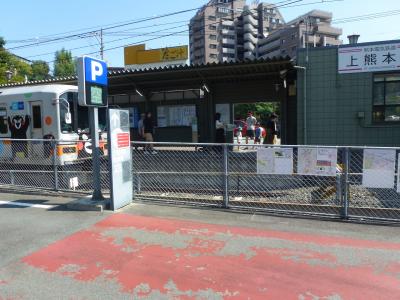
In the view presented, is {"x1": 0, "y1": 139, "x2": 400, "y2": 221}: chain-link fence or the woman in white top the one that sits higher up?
the woman in white top

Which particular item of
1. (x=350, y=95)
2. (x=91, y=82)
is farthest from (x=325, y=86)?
(x=91, y=82)

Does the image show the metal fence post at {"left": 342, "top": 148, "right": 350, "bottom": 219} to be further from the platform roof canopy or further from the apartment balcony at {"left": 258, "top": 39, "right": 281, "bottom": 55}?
the apartment balcony at {"left": 258, "top": 39, "right": 281, "bottom": 55}

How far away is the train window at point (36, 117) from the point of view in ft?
37.0

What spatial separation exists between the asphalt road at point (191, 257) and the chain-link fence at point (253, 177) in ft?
2.57

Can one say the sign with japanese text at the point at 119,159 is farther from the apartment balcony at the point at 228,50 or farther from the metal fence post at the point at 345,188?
the apartment balcony at the point at 228,50

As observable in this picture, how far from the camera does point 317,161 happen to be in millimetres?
6688

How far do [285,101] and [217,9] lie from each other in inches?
3579

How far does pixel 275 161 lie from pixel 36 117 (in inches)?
315

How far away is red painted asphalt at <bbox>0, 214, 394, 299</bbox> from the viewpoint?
3906mm

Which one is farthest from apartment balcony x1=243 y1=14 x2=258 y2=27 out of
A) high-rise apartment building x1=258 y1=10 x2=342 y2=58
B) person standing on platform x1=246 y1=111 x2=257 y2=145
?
person standing on platform x1=246 y1=111 x2=257 y2=145

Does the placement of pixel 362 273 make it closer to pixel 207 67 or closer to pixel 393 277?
pixel 393 277

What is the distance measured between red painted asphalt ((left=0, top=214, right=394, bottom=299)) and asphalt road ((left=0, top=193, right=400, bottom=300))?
0.01m

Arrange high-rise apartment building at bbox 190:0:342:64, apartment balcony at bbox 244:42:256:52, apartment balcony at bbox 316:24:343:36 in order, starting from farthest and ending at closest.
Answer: apartment balcony at bbox 244:42:256:52 → high-rise apartment building at bbox 190:0:342:64 → apartment balcony at bbox 316:24:343:36

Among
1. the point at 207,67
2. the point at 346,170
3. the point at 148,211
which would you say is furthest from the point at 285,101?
the point at 148,211
